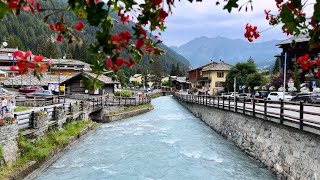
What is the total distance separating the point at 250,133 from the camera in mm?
19672

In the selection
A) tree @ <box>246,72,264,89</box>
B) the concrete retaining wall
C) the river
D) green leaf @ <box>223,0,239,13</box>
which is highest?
tree @ <box>246,72,264,89</box>

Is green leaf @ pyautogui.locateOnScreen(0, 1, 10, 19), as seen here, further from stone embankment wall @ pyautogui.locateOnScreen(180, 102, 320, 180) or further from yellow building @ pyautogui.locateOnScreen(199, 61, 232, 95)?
yellow building @ pyautogui.locateOnScreen(199, 61, 232, 95)

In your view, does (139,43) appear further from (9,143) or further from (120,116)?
(120,116)

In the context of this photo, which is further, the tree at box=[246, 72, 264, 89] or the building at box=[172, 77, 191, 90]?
the building at box=[172, 77, 191, 90]

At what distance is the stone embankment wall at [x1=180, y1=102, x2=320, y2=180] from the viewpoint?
11686 millimetres

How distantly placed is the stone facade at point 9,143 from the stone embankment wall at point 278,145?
11.1 m

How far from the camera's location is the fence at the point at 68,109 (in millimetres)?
18141

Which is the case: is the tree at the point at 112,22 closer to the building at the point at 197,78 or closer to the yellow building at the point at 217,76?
the yellow building at the point at 217,76

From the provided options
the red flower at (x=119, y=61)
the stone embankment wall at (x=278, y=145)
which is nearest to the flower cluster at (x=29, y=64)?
the red flower at (x=119, y=61)

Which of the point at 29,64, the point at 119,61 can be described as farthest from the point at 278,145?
the point at 29,64

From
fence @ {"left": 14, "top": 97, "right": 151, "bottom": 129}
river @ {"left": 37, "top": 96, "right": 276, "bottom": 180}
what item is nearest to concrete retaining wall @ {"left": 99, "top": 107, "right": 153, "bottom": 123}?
fence @ {"left": 14, "top": 97, "right": 151, "bottom": 129}

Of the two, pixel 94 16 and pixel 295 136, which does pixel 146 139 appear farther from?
pixel 94 16

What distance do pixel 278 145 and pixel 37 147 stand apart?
1152 cm

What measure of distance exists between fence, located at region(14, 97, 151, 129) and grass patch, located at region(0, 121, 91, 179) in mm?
982
